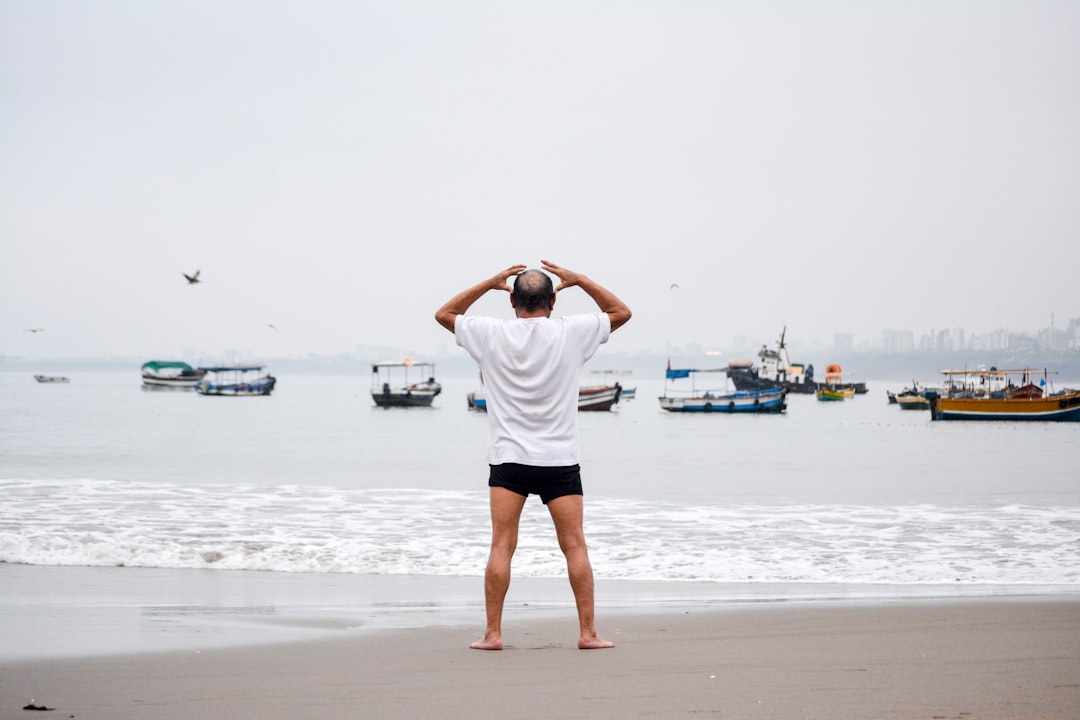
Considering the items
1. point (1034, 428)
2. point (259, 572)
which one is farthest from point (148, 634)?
point (1034, 428)

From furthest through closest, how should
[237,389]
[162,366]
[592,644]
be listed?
[162,366] < [237,389] < [592,644]

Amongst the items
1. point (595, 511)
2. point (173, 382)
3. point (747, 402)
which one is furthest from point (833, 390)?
point (595, 511)

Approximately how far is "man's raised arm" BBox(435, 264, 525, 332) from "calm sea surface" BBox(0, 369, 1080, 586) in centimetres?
463

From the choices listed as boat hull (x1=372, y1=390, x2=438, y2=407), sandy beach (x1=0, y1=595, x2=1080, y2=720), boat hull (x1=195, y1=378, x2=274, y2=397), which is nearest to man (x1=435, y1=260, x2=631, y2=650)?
sandy beach (x1=0, y1=595, x2=1080, y2=720)

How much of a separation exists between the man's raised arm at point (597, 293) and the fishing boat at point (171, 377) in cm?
13814

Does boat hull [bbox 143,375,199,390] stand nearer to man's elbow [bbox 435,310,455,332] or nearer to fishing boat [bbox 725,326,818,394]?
fishing boat [bbox 725,326,818,394]

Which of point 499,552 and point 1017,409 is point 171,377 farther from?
point 499,552

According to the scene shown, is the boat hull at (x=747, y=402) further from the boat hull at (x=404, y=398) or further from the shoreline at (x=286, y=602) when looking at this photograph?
the shoreline at (x=286, y=602)

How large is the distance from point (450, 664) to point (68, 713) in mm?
1559

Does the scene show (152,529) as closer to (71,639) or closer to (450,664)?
(71,639)

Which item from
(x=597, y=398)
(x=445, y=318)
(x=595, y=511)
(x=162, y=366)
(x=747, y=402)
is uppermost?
(x=162, y=366)

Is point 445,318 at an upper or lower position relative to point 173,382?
upper

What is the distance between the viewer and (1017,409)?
234 ft

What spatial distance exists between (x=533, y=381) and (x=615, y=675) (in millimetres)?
1295
